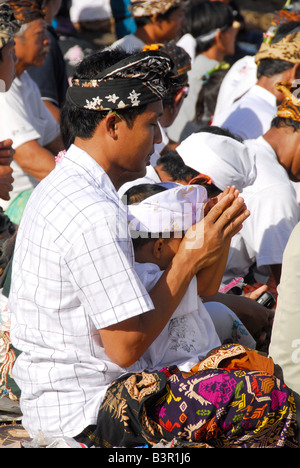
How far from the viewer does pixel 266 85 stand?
5320 millimetres

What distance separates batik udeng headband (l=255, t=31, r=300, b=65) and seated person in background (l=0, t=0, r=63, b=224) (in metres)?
1.76

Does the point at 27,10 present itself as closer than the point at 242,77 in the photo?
Yes

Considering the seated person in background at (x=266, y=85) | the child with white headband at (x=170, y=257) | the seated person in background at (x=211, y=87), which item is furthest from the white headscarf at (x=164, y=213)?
the seated person in background at (x=211, y=87)

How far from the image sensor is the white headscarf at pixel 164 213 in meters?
2.83

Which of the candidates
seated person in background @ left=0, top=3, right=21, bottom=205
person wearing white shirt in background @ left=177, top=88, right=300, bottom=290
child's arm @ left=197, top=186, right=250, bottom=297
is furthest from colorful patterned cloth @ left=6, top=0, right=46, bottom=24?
child's arm @ left=197, top=186, right=250, bottom=297

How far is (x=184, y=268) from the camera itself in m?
2.75

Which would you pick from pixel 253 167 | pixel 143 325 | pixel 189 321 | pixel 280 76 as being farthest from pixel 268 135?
pixel 143 325

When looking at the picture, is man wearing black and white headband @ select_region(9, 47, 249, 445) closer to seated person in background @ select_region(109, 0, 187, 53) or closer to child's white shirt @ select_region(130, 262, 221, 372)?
child's white shirt @ select_region(130, 262, 221, 372)

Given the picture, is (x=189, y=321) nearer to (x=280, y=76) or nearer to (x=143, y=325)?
(x=143, y=325)

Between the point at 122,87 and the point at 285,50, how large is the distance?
273 centimetres

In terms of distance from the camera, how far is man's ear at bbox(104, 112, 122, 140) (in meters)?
2.71

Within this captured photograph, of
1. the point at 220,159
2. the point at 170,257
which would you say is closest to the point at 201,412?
the point at 170,257

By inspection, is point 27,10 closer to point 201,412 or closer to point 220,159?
point 220,159

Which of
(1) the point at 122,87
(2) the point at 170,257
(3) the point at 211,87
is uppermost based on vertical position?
(1) the point at 122,87
